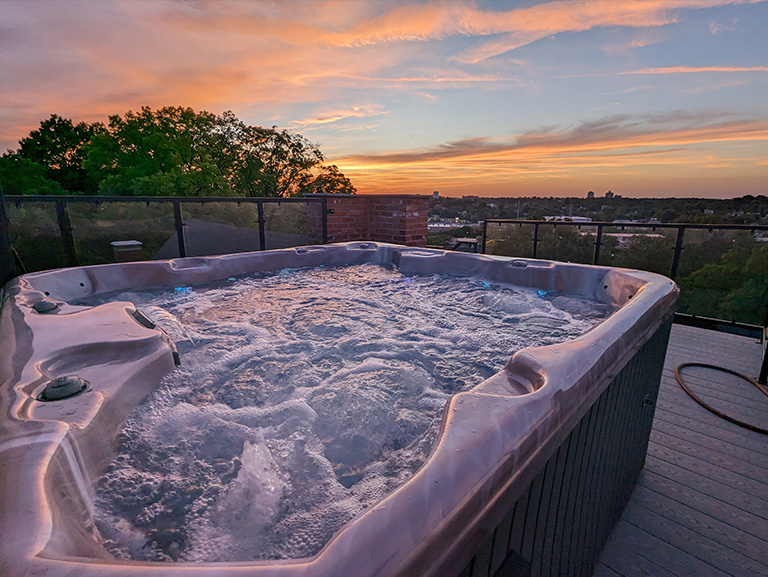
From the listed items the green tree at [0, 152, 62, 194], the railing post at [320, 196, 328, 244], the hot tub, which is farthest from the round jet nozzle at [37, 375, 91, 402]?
the green tree at [0, 152, 62, 194]

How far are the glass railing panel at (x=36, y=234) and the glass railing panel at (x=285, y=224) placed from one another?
1707 mm

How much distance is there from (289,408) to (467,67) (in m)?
3.71

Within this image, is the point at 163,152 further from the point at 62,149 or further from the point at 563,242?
the point at 563,242

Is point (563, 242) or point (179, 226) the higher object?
point (179, 226)

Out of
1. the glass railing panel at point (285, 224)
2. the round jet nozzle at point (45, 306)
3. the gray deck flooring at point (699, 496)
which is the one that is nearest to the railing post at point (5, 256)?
the round jet nozzle at point (45, 306)

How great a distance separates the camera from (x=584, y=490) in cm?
94

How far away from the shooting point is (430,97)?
14.2 ft

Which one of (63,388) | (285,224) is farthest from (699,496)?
(285,224)

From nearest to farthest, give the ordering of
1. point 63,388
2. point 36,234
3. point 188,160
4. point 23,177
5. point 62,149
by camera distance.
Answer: point 63,388, point 36,234, point 23,177, point 188,160, point 62,149

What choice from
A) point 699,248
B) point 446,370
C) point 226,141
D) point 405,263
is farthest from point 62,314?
point 226,141

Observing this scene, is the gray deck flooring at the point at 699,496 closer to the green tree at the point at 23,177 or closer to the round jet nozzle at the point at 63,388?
the round jet nozzle at the point at 63,388

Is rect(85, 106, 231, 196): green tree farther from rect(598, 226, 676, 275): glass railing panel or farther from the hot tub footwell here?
the hot tub footwell

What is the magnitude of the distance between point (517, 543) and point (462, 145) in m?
8.09

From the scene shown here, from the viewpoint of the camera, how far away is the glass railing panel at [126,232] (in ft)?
11.8
